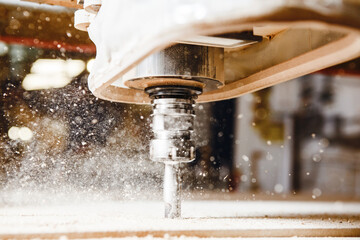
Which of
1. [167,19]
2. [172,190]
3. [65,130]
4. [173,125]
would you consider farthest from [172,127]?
[65,130]

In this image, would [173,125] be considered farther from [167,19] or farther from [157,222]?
[167,19]

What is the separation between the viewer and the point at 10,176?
118 centimetres

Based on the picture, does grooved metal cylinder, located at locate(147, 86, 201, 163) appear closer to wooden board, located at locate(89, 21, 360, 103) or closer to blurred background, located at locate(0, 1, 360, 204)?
wooden board, located at locate(89, 21, 360, 103)

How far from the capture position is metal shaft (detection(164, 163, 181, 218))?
31.0 inches

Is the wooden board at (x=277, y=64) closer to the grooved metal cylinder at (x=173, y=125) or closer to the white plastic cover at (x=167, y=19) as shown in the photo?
the white plastic cover at (x=167, y=19)

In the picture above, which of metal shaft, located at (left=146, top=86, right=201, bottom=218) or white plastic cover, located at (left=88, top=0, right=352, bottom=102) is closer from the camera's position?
white plastic cover, located at (left=88, top=0, right=352, bottom=102)

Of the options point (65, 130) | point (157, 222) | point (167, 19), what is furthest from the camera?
point (65, 130)

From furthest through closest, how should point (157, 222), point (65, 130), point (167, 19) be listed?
point (65, 130), point (157, 222), point (167, 19)

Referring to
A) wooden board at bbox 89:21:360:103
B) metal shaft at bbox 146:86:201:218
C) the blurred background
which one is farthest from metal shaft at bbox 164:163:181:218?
the blurred background

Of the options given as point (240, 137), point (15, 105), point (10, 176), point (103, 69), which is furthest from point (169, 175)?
point (240, 137)

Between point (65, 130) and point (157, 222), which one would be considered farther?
point (65, 130)

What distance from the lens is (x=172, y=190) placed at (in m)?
0.78

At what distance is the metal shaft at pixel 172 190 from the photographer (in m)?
0.79

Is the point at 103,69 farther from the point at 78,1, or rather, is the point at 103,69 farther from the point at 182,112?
the point at 78,1
